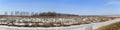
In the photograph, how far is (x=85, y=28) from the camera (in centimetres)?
2156

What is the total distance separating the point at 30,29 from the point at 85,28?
13.9ft

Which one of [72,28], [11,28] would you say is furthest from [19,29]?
[72,28]

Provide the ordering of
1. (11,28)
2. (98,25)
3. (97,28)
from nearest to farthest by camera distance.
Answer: (11,28)
(97,28)
(98,25)

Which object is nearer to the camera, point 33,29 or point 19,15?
point 33,29

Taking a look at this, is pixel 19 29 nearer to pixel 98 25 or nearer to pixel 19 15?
pixel 98 25

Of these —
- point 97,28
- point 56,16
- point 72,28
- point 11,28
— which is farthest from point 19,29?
point 56,16

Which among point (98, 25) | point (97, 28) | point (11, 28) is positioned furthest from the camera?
point (98, 25)

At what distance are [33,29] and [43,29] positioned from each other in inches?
37.5

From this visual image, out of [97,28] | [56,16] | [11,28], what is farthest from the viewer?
[56,16]

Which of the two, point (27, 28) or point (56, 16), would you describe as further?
point (56, 16)

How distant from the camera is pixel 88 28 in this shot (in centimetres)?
2173

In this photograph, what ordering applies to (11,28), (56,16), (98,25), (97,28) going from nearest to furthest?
(11,28), (97,28), (98,25), (56,16)

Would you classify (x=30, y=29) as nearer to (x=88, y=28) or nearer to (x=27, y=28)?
(x=27, y=28)

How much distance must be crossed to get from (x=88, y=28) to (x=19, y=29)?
17.5ft
